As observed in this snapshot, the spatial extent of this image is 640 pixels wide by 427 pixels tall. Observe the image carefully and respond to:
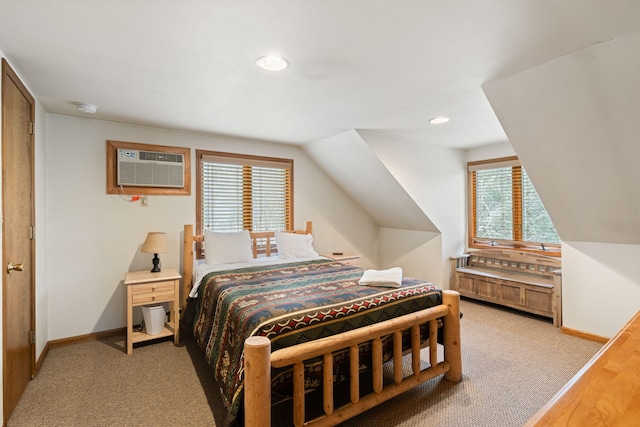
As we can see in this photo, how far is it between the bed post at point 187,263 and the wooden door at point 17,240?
49.7 inches

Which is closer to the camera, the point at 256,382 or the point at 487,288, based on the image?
the point at 256,382

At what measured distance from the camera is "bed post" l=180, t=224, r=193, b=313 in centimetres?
349

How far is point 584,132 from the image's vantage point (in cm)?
229

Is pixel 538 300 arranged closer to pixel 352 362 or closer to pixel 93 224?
pixel 352 362

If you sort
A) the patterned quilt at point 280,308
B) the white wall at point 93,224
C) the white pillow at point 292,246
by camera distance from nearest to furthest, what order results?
1. the patterned quilt at point 280,308
2. the white wall at point 93,224
3. the white pillow at point 292,246

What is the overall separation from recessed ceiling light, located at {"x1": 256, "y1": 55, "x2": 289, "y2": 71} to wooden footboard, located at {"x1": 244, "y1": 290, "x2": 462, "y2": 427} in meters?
1.63

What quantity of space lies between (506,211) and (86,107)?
5037mm

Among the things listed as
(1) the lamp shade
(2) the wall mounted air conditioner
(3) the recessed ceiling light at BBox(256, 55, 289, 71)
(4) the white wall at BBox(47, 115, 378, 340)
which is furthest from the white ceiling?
(1) the lamp shade

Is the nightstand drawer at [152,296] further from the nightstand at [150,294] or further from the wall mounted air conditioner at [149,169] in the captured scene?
the wall mounted air conditioner at [149,169]

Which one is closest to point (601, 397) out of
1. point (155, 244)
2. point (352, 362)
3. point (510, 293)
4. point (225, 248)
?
point (352, 362)

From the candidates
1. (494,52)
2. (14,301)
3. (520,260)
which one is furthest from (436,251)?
(14,301)

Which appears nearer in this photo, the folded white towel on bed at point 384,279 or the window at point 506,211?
the folded white towel on bed at point 384,279

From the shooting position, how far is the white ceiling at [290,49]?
1.48 meters

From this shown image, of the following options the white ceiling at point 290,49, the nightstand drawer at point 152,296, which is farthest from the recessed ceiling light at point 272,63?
the nightstand drawer at point 152,296
